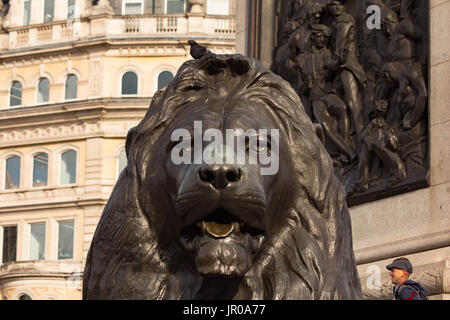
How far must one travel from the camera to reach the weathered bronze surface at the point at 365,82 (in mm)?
10500

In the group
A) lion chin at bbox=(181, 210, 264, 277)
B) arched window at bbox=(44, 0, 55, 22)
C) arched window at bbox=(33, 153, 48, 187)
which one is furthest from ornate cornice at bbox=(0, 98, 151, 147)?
lion chin at bbox=(181, 210, 264, 277)

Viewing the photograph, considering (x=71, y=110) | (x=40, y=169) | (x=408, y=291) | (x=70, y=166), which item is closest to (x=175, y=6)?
(x=71, y=110)

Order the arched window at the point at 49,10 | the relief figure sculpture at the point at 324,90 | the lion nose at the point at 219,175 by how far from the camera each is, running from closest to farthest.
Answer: the lion nose at the point at 219,175, the relief figure sculpture at the point at 324,90, the arched window at the point at 49,10

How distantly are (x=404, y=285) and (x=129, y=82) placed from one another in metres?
45.2

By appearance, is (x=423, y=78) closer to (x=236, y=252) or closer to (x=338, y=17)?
(x=338, y=17)

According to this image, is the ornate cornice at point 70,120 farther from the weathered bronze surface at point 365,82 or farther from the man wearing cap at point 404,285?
the man wearing cap at point 404,285

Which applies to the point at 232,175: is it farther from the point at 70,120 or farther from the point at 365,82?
the point at 70,120

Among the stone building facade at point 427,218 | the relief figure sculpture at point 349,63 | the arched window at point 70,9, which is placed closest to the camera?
the stone building facade at point 427,218

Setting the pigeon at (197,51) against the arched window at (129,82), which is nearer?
the pigeon at (197,51)

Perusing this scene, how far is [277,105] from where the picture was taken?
3332mm

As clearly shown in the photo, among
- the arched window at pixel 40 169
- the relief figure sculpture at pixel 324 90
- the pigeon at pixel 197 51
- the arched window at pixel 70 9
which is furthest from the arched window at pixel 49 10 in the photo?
the pigeon at pixel 197 51

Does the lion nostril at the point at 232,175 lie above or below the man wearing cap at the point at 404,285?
below

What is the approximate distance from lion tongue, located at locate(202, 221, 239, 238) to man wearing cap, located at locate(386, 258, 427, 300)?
4.30 m

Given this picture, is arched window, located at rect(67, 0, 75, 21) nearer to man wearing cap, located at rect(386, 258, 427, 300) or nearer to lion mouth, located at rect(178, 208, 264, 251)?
man wearing cap, located at rect(386, 258, 427, 300)
